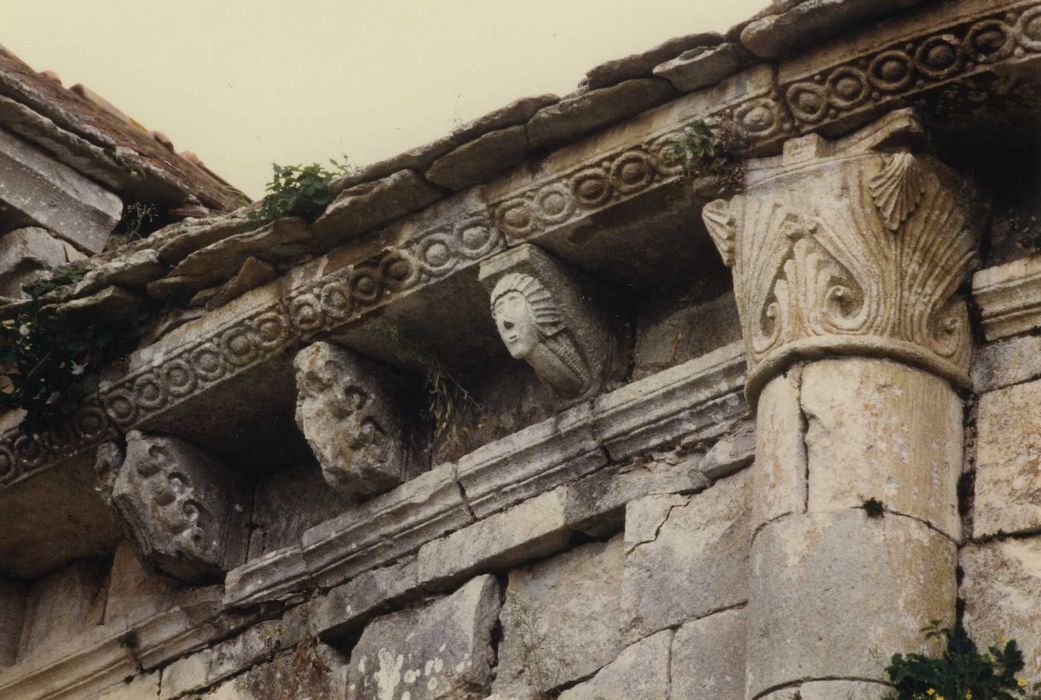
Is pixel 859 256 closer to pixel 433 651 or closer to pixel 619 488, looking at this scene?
pixel 619 488

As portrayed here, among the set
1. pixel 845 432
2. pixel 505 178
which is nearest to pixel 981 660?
pixel 845 432

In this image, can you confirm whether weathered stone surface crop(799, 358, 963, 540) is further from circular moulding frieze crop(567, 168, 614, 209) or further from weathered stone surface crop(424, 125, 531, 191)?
weathered stone surface crop(424, 125, 531, 191)

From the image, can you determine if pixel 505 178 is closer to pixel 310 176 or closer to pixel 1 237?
pixel 310 176

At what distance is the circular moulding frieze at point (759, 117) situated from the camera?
6.70 meters

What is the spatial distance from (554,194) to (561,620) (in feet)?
4.35

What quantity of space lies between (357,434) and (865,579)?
2.37 m

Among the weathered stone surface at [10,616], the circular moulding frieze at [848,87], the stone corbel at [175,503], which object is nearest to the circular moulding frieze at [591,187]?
the circular moulding frieze at [848,87]

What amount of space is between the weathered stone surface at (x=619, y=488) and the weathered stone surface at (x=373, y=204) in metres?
1.07

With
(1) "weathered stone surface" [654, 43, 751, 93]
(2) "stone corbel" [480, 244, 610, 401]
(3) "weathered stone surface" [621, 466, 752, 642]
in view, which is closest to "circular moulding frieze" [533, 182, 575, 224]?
(2) "stone corbel" [480, 244, 610, 401]

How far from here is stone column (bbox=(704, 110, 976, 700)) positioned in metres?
5.83

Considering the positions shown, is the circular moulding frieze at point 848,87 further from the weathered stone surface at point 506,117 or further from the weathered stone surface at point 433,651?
the weathered stone surface at point 433,651

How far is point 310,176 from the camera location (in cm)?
768

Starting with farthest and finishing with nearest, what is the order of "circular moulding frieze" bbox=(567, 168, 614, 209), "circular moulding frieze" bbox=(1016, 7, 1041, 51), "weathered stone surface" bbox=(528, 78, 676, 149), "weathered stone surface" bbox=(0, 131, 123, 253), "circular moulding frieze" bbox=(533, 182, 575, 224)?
"weathered stone surface" bbox=(0, 131, 123, 253) < "circular moulding frieze" bbox=(533, 182, 575, 224) < "circular moulding frieze" bbox=(567, 168, 614, 209) < "weathered stone surface" bbox=(528, 78, 676, 149) < "circular moulding frieze" bbox=(1016, 7, 1041, 51)

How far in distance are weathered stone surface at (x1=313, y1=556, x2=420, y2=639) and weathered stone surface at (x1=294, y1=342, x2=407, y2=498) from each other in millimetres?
295
